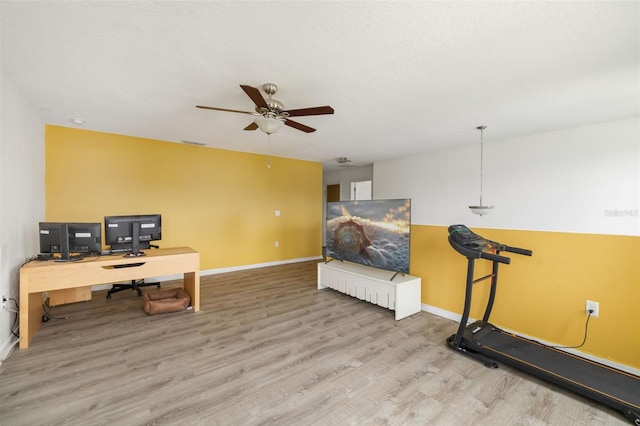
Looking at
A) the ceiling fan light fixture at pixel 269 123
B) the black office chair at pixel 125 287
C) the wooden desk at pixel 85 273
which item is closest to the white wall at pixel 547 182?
the ceiling fan light fixture at pixel 269 123

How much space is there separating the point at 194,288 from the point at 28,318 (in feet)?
4.96

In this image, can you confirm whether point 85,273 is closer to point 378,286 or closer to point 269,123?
point 269,123

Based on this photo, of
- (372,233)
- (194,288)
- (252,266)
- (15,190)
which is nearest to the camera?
(15,190)

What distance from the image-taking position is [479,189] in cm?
355

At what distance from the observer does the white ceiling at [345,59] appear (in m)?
1.41

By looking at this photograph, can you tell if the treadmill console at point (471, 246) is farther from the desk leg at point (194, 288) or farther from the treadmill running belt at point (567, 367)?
the desk leg at point (194, 288)

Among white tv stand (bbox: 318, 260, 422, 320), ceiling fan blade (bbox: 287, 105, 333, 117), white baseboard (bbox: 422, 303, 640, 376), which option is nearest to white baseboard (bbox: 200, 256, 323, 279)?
white tv stand (bbox: 318, 260, 422, 320)

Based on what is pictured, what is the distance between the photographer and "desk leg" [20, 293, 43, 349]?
2.47 meters

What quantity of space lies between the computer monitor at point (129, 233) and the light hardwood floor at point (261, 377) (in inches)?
33.7

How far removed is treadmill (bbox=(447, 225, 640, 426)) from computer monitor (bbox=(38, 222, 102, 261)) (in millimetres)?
4130

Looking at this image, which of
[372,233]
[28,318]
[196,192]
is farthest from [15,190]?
[372,233]

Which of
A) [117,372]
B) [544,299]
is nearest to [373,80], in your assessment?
[544,299]

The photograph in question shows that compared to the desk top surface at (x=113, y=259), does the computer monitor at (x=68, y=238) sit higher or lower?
higher

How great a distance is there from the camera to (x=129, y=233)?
3.34 m
